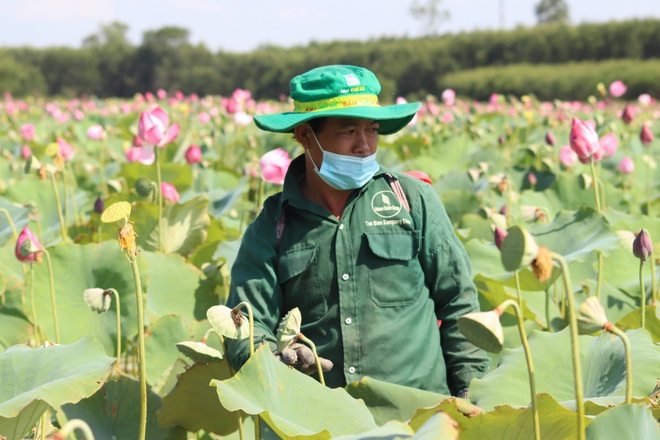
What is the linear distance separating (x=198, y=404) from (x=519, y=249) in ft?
3.15

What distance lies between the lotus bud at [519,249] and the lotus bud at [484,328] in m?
0.06

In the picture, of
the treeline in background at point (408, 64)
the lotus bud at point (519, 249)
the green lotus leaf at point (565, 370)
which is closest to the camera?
the lotus bud at point (519, 249)

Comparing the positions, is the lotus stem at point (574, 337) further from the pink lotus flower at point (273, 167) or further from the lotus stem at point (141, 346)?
the pink lotus flower at point (273, 167)

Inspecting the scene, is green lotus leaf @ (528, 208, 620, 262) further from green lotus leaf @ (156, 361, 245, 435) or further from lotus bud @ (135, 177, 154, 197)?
lotus bud @ (135, 177, 154, 197)

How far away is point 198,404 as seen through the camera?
1.81 meters

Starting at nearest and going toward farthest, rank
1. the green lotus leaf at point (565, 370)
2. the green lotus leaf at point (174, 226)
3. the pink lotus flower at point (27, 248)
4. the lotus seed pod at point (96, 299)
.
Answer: the green lotus leaf at point (565, 370) < the lotus seed pod at point (96, 299) < the pink lotus flower at point (27, 248) < the green lotus leaf at point (174, 226)

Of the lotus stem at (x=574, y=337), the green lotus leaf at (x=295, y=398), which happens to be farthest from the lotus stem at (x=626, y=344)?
the green lotus leaf at (x=295, y=398)

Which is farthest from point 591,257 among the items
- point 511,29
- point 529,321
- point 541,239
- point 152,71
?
point 152,71

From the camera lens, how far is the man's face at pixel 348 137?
1797 millimetres

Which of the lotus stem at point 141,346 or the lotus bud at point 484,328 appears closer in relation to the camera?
the lotus bud at point 484,328

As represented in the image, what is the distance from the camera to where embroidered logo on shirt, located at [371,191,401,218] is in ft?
6.01

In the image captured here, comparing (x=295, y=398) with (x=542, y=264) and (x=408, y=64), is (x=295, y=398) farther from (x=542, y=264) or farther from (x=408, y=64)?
(x=408, y=64)

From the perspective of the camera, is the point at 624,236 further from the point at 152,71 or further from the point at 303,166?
the point at 152,71

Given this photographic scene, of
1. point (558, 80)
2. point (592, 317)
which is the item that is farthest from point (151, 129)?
point (558, 80)
